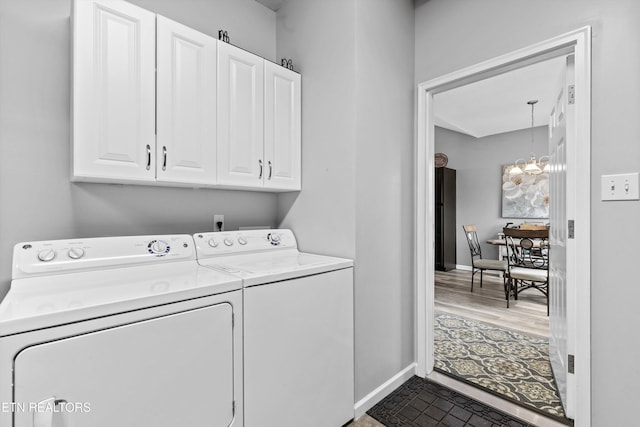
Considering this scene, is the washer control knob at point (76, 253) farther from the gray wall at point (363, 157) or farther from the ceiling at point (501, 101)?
the ceiling at point (501, 101)

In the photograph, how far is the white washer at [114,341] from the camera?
87cm

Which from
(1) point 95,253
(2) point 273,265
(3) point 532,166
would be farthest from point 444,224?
(1) point 95,253

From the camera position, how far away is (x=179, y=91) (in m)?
1.61

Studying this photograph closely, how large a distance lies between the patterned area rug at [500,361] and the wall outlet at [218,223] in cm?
192

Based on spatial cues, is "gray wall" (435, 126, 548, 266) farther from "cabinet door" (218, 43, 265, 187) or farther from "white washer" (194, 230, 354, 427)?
"white washer" (194, 230, 354, 427)

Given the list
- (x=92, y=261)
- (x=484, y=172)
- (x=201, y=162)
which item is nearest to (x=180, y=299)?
(x=92, y=261)

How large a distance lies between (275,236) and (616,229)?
6.03 ft

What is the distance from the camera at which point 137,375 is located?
104cm

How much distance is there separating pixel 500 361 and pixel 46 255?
9.71ft

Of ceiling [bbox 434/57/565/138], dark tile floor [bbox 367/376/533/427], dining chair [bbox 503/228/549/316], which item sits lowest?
dark tile floor [bbox 367/376/533/427]

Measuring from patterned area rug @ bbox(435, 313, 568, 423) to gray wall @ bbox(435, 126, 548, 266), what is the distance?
3538mm

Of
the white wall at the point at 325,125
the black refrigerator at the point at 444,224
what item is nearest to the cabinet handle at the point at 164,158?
the white wall at the point at 325,125

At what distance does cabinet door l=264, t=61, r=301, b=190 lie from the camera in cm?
197

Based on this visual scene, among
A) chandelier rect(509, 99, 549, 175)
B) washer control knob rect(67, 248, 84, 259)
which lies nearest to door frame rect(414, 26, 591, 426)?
washer control knob rect(67, 248, 84, 259)
